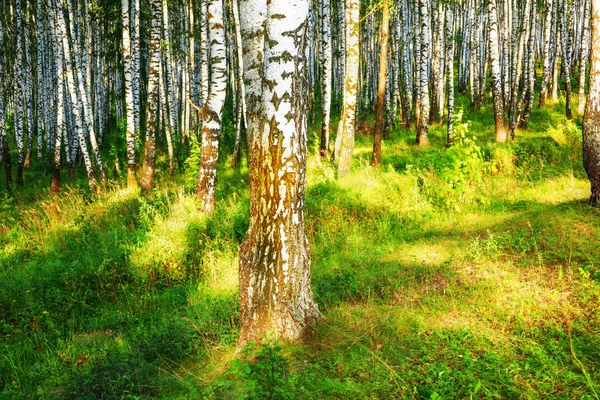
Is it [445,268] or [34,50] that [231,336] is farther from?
[34,50]

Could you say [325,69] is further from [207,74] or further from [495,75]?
[495,75]

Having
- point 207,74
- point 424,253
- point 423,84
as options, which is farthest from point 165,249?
point 423,84

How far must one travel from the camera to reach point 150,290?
5.46 m

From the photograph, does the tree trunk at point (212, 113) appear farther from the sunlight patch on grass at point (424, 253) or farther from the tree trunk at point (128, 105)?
the tree trunk at point (128, 105)

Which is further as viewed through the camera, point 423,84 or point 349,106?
point 423,84

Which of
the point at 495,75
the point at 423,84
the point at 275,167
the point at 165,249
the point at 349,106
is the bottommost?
the point at 165,249

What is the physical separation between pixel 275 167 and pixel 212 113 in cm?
470

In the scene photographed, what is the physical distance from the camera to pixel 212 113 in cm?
768

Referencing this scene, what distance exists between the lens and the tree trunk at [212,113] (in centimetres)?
766

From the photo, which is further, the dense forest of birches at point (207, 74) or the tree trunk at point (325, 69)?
the tree trunk at point (325, 69)

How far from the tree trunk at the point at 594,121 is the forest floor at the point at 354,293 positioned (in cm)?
46

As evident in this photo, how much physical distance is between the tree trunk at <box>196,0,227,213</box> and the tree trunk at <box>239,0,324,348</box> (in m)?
4.23

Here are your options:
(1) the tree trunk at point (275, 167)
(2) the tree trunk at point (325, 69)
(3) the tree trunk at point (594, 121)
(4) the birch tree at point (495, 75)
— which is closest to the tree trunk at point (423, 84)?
(4) the birch tree at point (495, 75)

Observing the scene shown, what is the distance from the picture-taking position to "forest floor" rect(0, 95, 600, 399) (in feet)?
9.99
